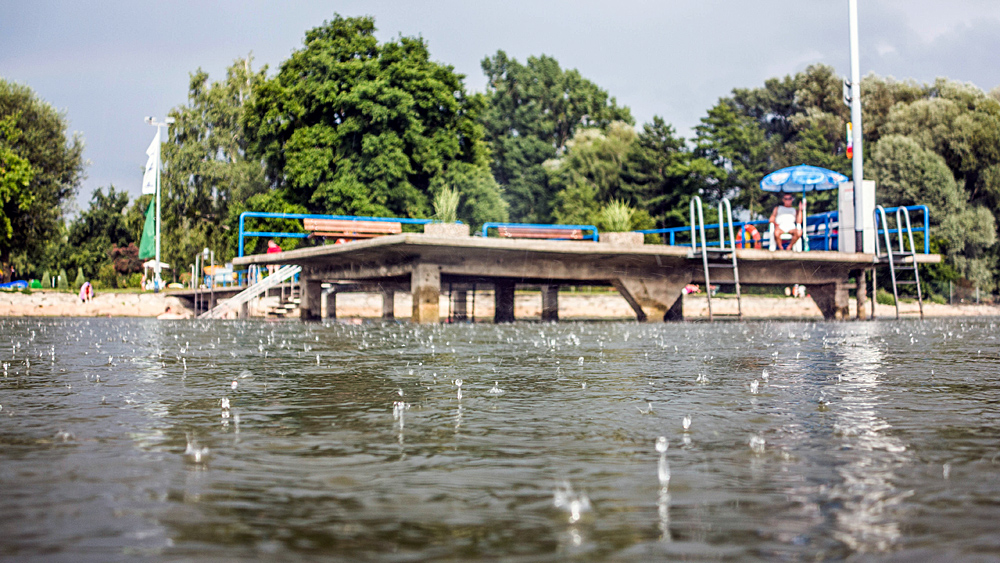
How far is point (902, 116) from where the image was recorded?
5153 cm

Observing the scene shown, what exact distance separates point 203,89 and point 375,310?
2589 cm

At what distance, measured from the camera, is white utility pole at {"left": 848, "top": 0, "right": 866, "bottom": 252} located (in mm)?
24141

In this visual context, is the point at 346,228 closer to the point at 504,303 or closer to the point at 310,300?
the point at 310,300

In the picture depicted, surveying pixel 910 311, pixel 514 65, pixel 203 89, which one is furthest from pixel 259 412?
pixel 514 65

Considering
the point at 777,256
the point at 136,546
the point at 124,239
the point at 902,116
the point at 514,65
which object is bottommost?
the point at 136,546

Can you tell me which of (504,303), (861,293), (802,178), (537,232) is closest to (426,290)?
(537,232)

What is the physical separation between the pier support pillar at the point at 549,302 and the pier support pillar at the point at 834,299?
7899 mm

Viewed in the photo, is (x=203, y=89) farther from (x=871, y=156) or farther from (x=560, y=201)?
(x=871, y=156)

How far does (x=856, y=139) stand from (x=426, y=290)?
13.0 metres

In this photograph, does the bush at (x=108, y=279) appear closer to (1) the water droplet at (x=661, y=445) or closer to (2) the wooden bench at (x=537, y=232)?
(2) the wooden bench at (x=537, y=232)

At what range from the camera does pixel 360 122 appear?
41438 millimetres

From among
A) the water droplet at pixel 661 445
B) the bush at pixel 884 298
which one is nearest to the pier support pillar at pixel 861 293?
the bush at pixel 884 298

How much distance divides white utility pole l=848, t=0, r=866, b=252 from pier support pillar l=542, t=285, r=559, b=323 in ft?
29.8

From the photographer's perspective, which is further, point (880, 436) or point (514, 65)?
point (514, 65)
